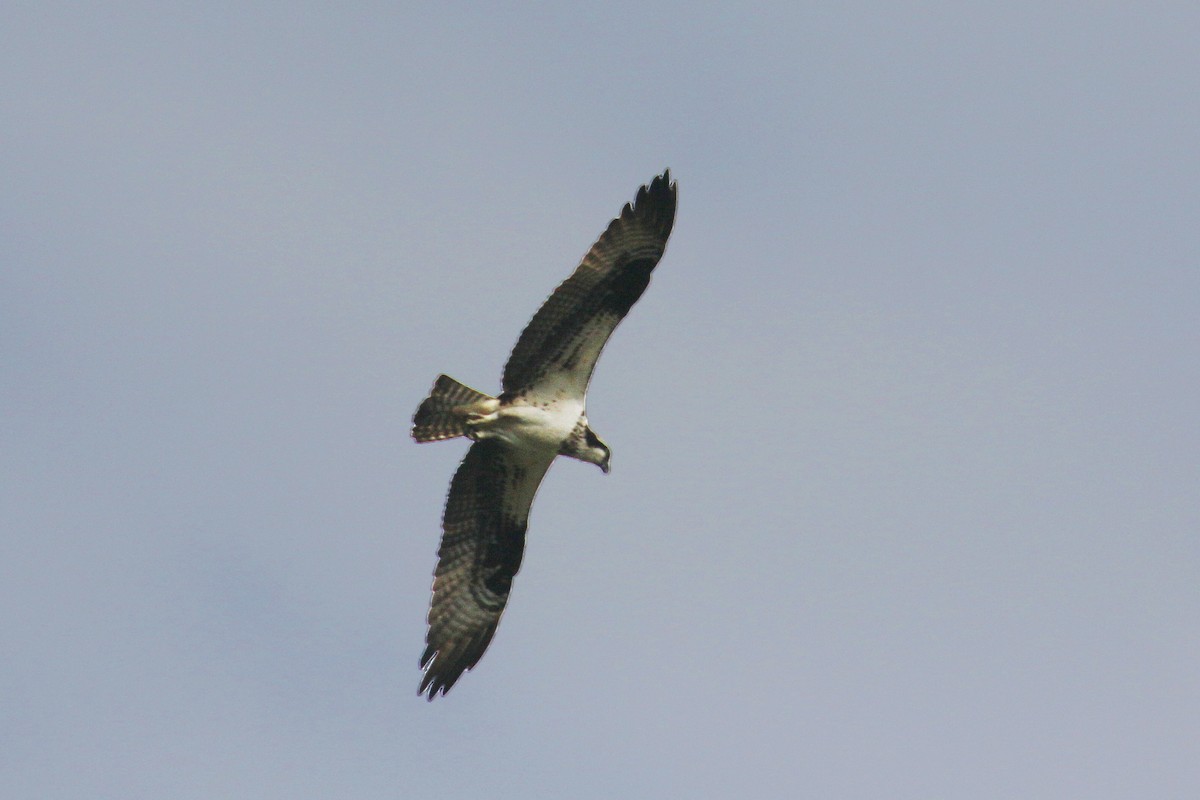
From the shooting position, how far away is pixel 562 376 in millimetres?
17188

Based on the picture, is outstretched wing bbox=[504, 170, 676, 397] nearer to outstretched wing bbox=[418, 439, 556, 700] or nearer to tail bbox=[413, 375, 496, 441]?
tail bbox=[413, 375, 496, 441]

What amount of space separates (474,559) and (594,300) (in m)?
3.05

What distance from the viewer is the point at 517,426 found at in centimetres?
1727

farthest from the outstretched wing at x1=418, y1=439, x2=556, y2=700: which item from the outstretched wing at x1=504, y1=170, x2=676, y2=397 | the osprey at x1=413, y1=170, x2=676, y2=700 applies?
the outstretched wing at x1=504, y1=170, x2=676, y2=397

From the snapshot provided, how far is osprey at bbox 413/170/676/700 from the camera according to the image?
666 inches

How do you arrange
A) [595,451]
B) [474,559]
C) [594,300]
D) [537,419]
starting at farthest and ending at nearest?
[474,559] < [595,451] < [537,419] < [594,300]

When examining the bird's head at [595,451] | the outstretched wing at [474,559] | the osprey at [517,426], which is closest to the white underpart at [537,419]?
the osprey at [517,426]

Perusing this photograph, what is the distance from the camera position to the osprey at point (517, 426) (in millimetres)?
16922

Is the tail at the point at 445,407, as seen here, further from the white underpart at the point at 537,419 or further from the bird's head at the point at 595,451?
the bird's head at the point at 595,451

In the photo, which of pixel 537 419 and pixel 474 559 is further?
pixel 474 559

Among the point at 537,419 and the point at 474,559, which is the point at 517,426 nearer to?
the point at 537,419

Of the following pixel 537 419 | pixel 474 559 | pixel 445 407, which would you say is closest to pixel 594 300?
pixel 537 419

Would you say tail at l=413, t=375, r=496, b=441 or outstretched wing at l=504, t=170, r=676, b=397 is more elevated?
outstretched wing at l=504, t=170, r=676, b=397

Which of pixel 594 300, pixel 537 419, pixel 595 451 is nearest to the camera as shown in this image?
pixel 594 300
